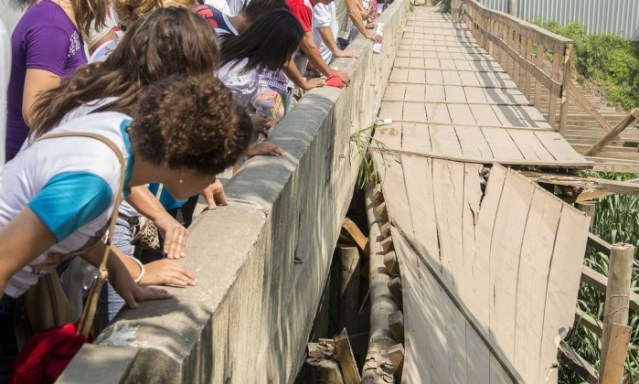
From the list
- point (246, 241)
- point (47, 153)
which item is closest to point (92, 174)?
point (47, 153)

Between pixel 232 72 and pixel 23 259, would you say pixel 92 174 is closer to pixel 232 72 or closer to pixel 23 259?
pixel 23 259

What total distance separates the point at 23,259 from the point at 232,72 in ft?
10.2

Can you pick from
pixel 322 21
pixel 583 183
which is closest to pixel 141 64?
pixel 322 21

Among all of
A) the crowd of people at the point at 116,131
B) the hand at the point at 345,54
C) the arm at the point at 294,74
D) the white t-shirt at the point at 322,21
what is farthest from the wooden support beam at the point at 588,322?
the crowd of people at the point at 116,131

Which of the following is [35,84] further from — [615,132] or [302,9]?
[615,132]

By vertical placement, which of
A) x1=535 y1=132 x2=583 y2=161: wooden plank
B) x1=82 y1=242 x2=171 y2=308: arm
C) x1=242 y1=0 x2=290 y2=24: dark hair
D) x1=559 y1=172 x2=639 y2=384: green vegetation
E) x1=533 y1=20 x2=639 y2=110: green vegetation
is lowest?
x1=533 y1=20 x2=639 y2=110: green vegetation

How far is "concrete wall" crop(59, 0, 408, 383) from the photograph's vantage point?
8.13 ft

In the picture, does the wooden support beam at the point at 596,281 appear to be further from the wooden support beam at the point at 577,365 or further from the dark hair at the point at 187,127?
the dark hair at the point at 187,127

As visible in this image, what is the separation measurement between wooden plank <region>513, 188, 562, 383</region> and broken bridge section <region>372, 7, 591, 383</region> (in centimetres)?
1

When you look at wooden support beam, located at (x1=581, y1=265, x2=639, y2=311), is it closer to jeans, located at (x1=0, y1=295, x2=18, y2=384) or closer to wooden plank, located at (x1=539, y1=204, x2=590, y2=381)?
wooden plank, located at (x1=539, y1=204, x2=590, y2=381)

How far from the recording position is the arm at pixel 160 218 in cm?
327

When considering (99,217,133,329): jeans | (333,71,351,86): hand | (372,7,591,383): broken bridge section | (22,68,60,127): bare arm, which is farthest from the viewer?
(333,71,351,86): hand

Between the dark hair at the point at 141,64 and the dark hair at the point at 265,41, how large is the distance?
1566 millimetres

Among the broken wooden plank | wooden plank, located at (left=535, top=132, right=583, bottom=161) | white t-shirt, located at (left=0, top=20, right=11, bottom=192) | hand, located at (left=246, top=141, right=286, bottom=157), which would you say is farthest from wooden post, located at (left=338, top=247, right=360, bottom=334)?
white t-shirt, located at (left=0, top=20, right=11, bottom=192)
